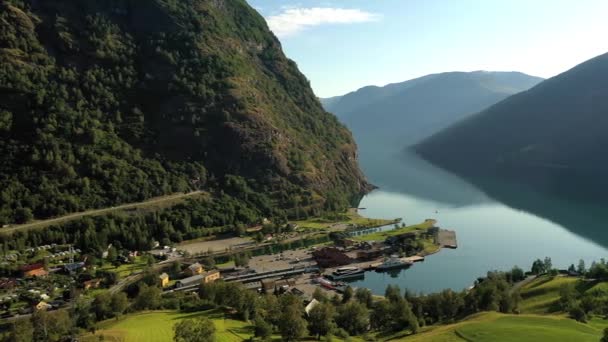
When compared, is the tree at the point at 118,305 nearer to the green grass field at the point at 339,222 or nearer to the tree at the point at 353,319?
the tree at the point at 353,319

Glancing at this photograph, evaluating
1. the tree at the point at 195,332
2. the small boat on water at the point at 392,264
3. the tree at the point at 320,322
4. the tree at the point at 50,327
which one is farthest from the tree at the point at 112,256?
the tree at the point at 195,332

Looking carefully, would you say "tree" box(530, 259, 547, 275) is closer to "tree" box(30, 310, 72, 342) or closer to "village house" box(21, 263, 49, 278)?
"tree" box(30, 310, 72, 342)

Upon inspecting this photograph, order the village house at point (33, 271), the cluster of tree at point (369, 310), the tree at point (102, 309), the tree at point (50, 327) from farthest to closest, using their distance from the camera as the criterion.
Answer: the village house at point (33, 271) < the tree at point (102, 309) < the cluster of tree at point (369, 310) < the tree at point (50, 327)

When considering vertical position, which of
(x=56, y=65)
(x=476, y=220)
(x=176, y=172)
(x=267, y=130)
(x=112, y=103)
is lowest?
(x=476, y=220)

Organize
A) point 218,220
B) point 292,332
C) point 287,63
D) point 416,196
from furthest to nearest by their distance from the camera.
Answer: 1. point 287,63
2. point 416,196
3. point 218,220
4. point 292,332

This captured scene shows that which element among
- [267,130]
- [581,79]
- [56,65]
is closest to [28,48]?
[56,65]

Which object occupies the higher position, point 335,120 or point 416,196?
point 335,120

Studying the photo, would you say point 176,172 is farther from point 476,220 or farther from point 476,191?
point 476,191

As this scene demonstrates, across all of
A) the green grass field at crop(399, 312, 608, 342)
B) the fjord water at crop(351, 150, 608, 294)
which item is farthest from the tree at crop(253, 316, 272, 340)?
Result: the fjord water at crop(351, 150, 608, 294)
